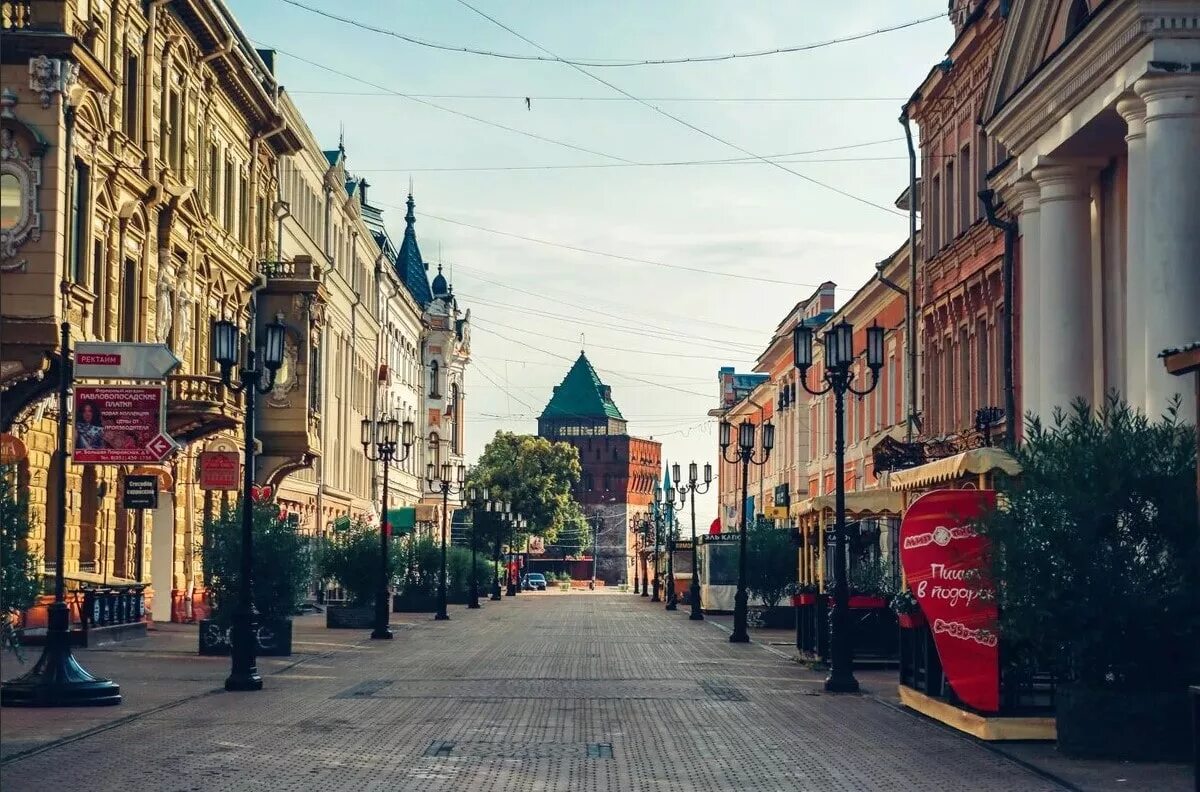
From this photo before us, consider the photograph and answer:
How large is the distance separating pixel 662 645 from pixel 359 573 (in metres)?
11.1

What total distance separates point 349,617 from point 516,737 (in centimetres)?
2807

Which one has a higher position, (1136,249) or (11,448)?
(1136,249)

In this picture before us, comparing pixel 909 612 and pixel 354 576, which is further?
pixel 354 576

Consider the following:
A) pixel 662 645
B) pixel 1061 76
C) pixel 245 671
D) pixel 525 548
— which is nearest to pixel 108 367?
pixel 245 671

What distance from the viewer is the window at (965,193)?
39250 mm

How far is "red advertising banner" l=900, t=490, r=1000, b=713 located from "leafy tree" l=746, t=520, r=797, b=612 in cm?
2650

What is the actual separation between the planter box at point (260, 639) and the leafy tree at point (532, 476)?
305 ft

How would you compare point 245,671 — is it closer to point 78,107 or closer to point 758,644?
point 78,107

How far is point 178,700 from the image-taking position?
2125 cm

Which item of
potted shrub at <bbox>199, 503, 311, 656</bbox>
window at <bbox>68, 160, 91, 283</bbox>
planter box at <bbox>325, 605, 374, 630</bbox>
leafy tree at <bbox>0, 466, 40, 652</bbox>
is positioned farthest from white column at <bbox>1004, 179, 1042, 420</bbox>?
planter box at <bbox>325, 605, 374, 630</bbox>

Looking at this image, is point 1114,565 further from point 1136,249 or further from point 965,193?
point 965,193

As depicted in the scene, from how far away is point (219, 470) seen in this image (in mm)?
42469

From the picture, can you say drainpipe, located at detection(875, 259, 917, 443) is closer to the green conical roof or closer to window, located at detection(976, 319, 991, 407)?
window, located at detection(976, 319, 991, 407)

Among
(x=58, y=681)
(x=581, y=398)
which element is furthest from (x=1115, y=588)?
(x=581, y=398)
